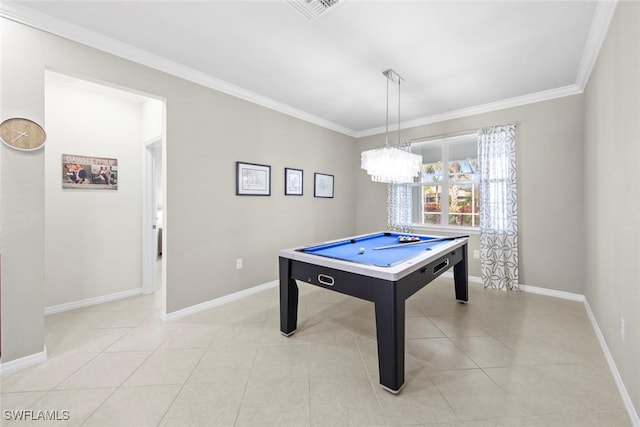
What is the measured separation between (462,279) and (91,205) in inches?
179

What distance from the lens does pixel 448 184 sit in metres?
4.24

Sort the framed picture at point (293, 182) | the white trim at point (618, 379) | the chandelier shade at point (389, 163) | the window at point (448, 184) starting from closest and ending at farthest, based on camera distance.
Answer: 1. the white trim at point (618, 379)
2. the chandelier shade at point (389, 163)
3. the framed picture at point (293, 182)
4. the window at point (448, 184)

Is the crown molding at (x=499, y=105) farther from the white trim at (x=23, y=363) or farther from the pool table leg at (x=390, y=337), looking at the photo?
the white trim at (x=23, y=363)

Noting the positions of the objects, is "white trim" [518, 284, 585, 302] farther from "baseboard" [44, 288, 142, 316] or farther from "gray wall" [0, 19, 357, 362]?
"baseboard" [44, 288, 142, 316]

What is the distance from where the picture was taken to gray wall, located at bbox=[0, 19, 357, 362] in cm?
187

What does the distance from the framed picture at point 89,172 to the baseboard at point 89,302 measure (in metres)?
1.34

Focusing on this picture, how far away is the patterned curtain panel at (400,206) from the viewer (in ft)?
14.7

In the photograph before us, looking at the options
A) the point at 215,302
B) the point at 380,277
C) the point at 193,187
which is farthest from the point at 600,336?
the point at 193,187

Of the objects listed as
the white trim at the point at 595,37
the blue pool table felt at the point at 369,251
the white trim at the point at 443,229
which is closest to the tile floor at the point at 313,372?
the blue pool table felt at the point at 369,251

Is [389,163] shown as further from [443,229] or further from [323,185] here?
[443,229]

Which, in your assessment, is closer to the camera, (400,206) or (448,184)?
(448,184)


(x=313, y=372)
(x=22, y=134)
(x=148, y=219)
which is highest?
(x=22, y=134)

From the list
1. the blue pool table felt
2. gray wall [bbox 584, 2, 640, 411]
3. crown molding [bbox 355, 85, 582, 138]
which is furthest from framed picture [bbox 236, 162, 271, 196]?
gray wall [bbox 584, 2, 640, 411]

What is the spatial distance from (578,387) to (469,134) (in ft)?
11.0
